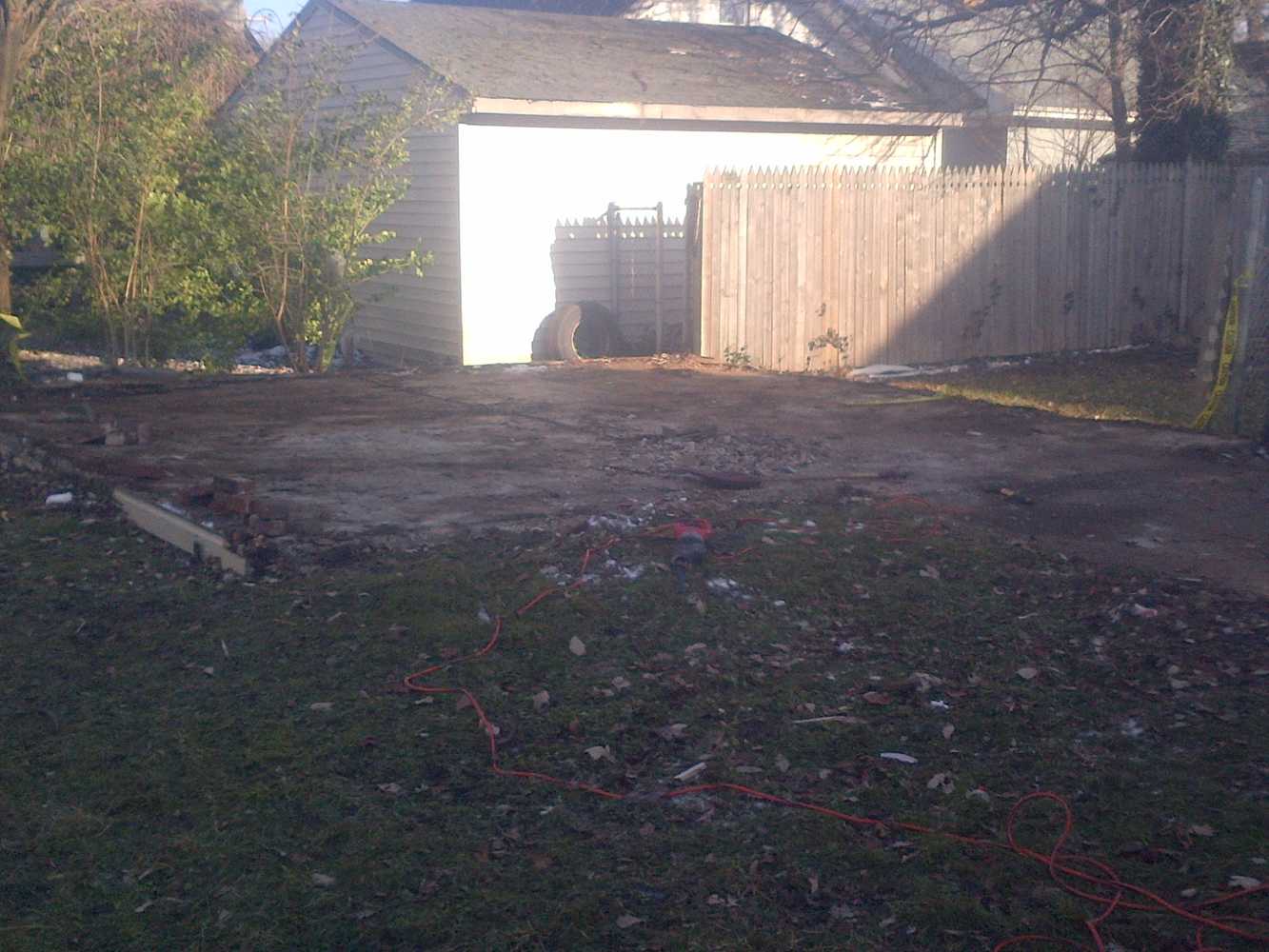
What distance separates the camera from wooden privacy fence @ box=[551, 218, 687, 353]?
14.9 meters

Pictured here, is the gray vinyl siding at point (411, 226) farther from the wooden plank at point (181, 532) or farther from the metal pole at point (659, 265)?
the wooden plank at point (181, 532)

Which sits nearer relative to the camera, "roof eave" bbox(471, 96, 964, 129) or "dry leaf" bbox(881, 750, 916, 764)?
"dry leaf" bbox(881, 750, 916, 764)

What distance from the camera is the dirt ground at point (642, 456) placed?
7.02 meters

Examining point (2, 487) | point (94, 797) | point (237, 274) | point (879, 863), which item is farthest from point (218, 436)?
point (879, 863)

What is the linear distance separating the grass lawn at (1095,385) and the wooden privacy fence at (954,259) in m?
0.52

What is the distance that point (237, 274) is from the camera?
12.9 meters

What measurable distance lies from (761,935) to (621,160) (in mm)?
12891

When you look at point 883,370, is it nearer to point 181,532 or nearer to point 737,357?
point 737,357

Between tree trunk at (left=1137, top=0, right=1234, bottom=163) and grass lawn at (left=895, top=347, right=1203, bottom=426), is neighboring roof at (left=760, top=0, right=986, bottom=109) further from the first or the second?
grass lawn at (left=895, top=347, right=1203, bottom=426)

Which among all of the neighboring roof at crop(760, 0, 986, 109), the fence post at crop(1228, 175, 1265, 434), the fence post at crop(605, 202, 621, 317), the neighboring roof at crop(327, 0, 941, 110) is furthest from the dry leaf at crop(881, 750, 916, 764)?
the neighboring roof at crop(760, 0, 986, 109)

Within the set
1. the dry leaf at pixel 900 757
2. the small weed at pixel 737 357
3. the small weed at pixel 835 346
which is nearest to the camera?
the dry leaf at pixel 900 757

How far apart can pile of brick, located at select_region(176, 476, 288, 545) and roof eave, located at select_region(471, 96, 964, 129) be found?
303 inches

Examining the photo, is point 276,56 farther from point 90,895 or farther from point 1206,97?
point 90,895

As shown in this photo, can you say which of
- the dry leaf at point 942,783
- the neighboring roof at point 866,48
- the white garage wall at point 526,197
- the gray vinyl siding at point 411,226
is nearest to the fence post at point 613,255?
the white garage wall at point 526,197
